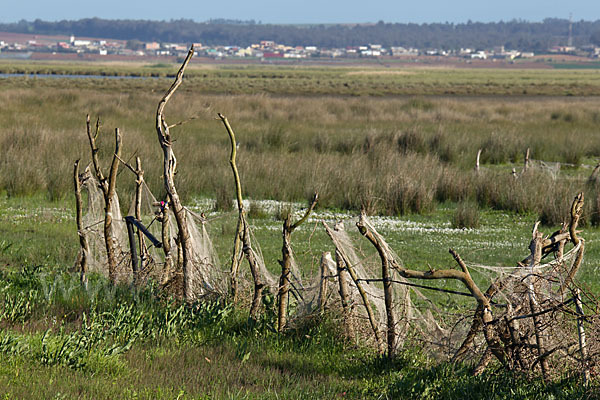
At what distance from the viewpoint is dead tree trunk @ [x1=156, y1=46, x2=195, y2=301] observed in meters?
4.89

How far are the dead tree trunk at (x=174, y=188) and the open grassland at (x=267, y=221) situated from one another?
0.22 metres

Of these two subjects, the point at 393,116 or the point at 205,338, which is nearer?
the point at 205,338

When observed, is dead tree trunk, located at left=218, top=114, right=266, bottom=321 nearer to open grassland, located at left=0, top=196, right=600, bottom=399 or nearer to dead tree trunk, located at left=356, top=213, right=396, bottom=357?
open grassland, located at left=0, top=196, right=600, bottom=399

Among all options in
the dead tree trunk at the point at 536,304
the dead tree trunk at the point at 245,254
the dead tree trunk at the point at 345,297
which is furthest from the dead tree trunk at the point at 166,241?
the dead tree trunk at the point at 536,304

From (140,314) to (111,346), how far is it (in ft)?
1.54

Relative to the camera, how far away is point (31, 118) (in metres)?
22.2

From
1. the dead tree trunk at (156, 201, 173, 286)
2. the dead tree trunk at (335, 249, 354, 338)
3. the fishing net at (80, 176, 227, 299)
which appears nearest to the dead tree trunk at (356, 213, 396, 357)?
the dead tree trunk at (335, 249, 354, 338)

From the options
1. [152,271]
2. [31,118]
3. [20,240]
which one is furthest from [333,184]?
[31,118]

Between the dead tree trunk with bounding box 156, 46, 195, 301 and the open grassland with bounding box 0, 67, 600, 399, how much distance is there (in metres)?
0.22

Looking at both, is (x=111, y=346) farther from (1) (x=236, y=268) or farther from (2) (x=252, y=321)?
(1) (x=236, y=268)

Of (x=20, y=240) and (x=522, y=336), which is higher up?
(x=522, y=336)

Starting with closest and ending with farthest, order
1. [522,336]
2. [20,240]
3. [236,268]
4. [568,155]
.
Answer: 1. [522,336]
2. [236,268]
3. [20,240]
4. [568,155]

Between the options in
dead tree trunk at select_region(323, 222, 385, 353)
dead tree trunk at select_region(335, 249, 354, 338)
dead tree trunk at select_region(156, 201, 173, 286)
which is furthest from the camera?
dead tree trunk at select_region(156, 201, 173, 286)

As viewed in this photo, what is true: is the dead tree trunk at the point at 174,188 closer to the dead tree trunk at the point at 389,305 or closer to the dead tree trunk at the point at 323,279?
the dead tree trunk at the point at 323,279
